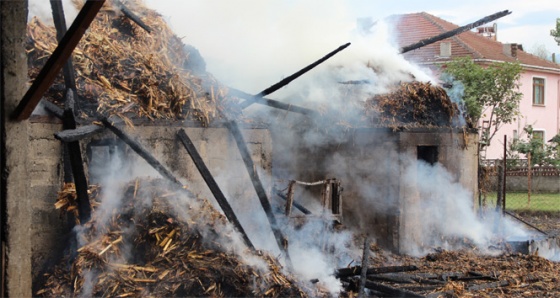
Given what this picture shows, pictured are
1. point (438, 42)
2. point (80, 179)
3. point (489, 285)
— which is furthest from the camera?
point (438, 42)

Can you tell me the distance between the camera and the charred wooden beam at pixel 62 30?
8.06 meters

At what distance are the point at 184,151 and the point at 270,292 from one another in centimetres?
260

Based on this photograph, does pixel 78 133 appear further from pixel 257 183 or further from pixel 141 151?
pixel 257 183

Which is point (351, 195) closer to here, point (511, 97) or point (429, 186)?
point (429, 186)

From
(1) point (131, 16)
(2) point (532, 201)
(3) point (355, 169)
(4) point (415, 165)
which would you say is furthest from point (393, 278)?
(2) point (532, 201)

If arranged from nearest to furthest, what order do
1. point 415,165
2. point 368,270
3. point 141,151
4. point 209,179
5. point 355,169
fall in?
point 141,151, point 209,179, point 368,270, point 415,165, point 355,169

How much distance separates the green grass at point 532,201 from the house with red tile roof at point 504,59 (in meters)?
5.62

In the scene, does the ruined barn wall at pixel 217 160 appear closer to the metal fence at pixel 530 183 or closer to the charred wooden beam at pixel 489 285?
the charred wooden beam at pixel 489 285

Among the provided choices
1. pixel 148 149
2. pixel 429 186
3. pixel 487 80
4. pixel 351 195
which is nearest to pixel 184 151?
pixel 148 149

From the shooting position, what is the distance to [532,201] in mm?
21812

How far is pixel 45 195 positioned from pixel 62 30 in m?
2.15

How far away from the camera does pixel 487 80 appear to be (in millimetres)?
25281

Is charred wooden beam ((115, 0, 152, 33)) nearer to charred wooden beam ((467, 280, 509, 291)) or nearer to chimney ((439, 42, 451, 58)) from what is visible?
charred wooden beam ((467, 280, 509, 291))

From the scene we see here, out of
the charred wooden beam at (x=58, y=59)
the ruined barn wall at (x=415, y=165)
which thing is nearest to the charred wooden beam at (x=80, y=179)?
the charred wooden beam at (x=58, y=59)
